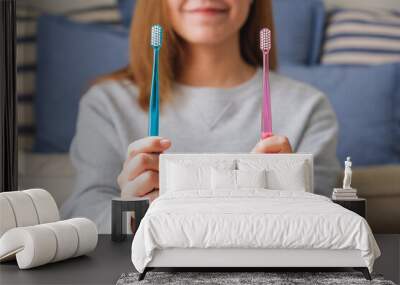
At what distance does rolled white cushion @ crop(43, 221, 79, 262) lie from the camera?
4.39m

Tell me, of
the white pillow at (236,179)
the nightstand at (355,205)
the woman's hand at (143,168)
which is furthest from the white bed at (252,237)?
the woman's hand at (143,168)

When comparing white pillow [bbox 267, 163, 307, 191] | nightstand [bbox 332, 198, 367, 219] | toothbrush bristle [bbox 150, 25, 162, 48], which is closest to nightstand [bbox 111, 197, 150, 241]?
white pillow [bbox 267, 163, 307, 191]

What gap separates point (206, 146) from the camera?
5.75 metres

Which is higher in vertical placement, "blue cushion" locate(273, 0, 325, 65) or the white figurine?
"blue cushion" locate(273, 0, 325, 65)

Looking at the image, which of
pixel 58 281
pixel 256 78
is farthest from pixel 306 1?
pixel 58 281

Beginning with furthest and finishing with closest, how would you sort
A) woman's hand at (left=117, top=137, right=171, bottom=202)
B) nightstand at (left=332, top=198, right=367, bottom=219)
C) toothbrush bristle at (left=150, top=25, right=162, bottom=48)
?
1. toothbrush bristle at (left=150, top=25, right=162, bottom=48)
2. woman's hand at (left=117, top=137, right=171, bottom=202)
3. nightstand at (left=332, top=198, right=367, bottom=219)

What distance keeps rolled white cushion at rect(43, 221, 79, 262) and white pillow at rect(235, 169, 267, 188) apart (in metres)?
1.25

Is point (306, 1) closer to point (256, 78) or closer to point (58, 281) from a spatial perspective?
point (256, 78)

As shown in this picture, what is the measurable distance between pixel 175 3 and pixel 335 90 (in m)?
1.54

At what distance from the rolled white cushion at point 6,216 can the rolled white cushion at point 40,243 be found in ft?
0.30

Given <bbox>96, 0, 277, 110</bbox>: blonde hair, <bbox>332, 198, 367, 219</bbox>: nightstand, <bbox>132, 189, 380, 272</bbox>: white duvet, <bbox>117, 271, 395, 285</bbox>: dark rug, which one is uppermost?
<bbox>96, 0, 277, 110</bbox>: blonde hair

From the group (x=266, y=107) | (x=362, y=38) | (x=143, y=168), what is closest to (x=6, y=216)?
(x=143, y=168)

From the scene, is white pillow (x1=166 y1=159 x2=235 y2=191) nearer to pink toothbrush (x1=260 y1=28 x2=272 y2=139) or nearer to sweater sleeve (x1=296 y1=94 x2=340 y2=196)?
pink toothbrush (x1=260 y1=28 x2=272 y2=139)

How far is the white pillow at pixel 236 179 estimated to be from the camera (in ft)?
16.5
